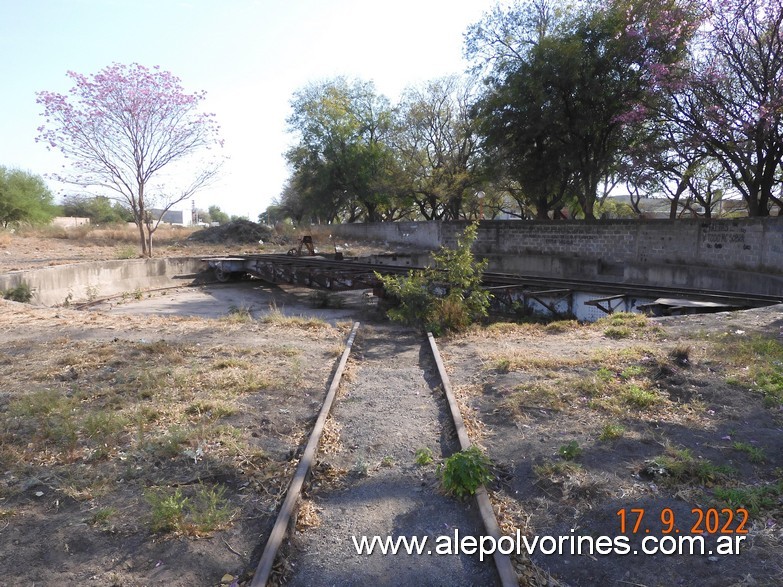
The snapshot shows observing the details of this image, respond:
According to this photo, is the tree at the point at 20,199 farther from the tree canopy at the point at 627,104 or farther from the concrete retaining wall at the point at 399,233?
the tree canopy at the point at 627,104

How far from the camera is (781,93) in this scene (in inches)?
566

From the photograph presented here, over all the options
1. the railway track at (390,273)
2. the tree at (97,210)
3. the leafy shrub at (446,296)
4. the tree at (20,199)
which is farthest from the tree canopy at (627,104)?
the tree at (97,210)

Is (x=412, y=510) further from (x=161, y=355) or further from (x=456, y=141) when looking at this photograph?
(x=456, y=141)

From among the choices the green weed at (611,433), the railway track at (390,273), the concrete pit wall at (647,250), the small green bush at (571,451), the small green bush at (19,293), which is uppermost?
the concrete pit wall at (647,250)

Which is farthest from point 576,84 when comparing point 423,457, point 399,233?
point 423,457

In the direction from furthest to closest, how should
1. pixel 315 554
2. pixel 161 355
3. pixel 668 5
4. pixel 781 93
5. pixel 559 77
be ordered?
pixel 559 77
pixel 668 5
pixel 781 93
pixel 161 355
pixel 315 554

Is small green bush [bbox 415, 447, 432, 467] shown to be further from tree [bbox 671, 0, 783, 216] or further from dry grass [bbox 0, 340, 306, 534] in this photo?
tree [bbox 671, 0, 783, 216]

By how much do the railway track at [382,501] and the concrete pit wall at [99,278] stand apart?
14.5 m

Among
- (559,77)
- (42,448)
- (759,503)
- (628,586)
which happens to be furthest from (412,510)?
(559,77)

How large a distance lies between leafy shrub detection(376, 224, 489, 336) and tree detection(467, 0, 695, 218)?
35.6 ft

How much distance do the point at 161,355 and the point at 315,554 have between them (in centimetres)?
521

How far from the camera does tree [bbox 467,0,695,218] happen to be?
1770cm
